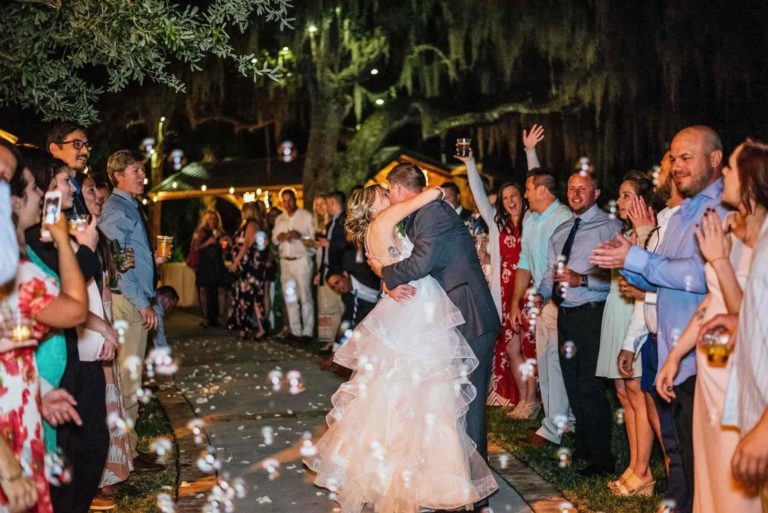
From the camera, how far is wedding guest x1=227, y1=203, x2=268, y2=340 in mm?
14078

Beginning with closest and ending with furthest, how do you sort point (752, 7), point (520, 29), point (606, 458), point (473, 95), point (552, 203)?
point (606, 458) < point (552, 203) < point (752, 7) < point (520, 29) < point (473, 95)

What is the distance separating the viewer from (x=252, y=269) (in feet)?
46.7

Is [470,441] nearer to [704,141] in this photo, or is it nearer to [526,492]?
[526,492]

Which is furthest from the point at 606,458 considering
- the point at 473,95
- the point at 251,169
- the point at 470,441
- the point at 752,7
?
the point at 251,169

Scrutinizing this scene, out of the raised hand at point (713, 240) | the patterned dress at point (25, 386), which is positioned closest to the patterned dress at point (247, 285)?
the patterned dress at point (25, 386)

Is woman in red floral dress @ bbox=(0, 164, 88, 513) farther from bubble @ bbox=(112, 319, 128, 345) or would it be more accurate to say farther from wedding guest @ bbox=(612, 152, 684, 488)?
wedding guest @ bbox=(612, 152, 684, 488)

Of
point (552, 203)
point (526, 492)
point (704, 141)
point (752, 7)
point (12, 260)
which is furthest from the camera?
point (752, 7)

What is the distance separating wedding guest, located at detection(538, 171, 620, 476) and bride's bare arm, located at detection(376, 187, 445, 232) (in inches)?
49.8

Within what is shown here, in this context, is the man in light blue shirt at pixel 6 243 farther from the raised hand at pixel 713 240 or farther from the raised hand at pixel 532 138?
the raised hand at pixel 532 138

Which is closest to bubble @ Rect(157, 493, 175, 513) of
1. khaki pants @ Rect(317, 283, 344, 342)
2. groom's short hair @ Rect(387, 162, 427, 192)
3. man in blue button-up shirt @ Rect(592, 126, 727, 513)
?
groom's short hair @ Rect(387, 162, 427, 192)

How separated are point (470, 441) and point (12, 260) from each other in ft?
9.95

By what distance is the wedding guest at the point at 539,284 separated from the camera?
689 cm

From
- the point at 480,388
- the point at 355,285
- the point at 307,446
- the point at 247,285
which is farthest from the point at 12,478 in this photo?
the point at 247,285

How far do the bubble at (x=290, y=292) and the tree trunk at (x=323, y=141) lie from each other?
17.4 ft
